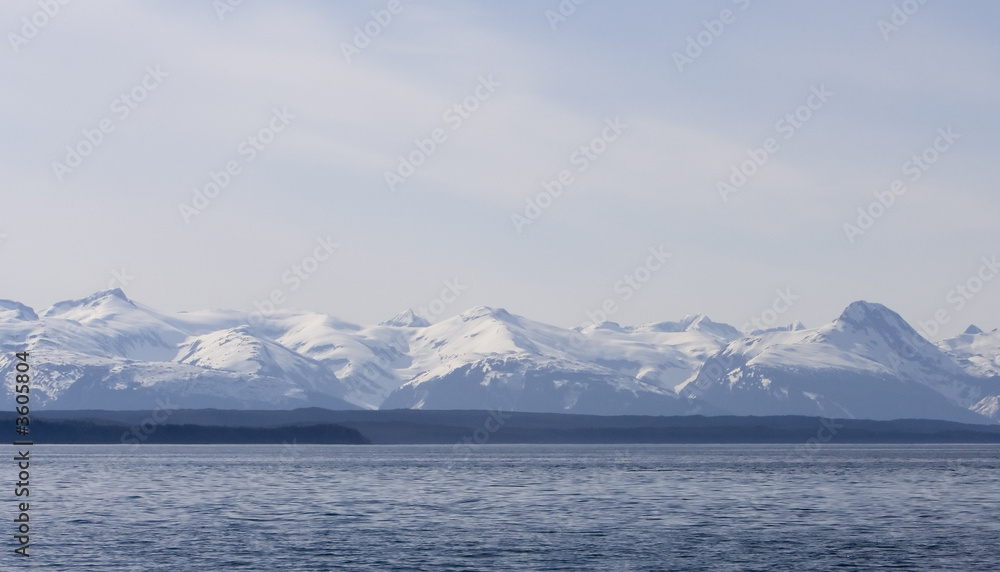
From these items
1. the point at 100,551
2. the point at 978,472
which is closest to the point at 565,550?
the point at 100,551

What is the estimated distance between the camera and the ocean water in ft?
211

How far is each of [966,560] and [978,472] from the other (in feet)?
377

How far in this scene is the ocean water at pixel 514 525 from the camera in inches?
2527

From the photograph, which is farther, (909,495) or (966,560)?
(909,495)

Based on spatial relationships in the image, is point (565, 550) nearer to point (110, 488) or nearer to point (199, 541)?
point (199, 541)

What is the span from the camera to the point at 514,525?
83312 millimetres

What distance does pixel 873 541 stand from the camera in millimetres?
72312

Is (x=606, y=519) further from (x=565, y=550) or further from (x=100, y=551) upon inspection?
(x=100, y=551)

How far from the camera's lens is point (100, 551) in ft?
221

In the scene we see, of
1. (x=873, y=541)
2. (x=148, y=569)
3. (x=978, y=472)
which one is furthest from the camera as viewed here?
(x=978, y=472)

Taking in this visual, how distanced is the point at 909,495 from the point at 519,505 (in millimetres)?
39723

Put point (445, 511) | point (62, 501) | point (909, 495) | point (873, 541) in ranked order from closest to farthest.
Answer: point (873, 541), point (445, 511), point (62, 501), point (909, 495)

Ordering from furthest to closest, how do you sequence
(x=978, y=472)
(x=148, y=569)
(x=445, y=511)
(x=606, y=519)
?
(x=978, y=472)
(x=445, y=511)
(x=606, y=519)
(x=148, y=569)

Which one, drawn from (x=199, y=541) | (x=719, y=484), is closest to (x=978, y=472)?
(x=719, y=484)
